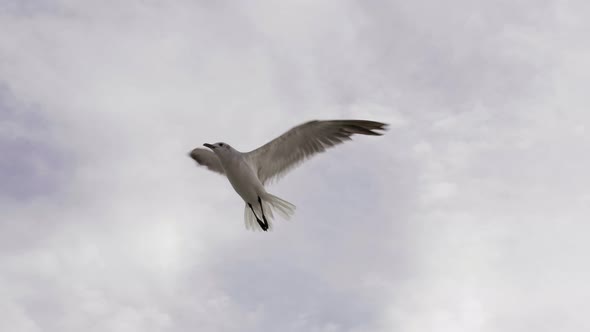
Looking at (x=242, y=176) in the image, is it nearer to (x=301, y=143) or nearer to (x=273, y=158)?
(x=273, y=158)

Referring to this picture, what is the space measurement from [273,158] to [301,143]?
647mm

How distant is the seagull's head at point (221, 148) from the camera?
1549cm

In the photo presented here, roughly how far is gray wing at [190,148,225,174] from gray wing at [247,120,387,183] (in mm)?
1030

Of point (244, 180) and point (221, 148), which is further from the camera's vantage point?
point (221, 148)

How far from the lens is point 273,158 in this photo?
627 inches

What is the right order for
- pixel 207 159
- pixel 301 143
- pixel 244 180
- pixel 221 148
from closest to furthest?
pixel 244 180, pixel 221 148, pixel 301 143, pixel 207 159

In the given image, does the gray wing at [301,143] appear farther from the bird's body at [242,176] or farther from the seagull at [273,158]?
the bird's body at [242,176]

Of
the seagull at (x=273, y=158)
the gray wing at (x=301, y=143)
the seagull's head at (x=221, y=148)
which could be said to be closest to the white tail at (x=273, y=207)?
the seagull at (x=273, y=158)

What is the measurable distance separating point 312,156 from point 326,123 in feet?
2.82

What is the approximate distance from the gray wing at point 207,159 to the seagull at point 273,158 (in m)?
0.19

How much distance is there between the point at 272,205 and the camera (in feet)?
51.8

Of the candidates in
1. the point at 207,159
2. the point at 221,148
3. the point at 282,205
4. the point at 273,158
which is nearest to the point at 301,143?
the point at 273,158

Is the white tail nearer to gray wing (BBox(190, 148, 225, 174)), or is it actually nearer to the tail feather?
the tail feather

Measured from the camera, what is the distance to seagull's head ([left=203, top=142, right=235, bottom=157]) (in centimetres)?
1549
